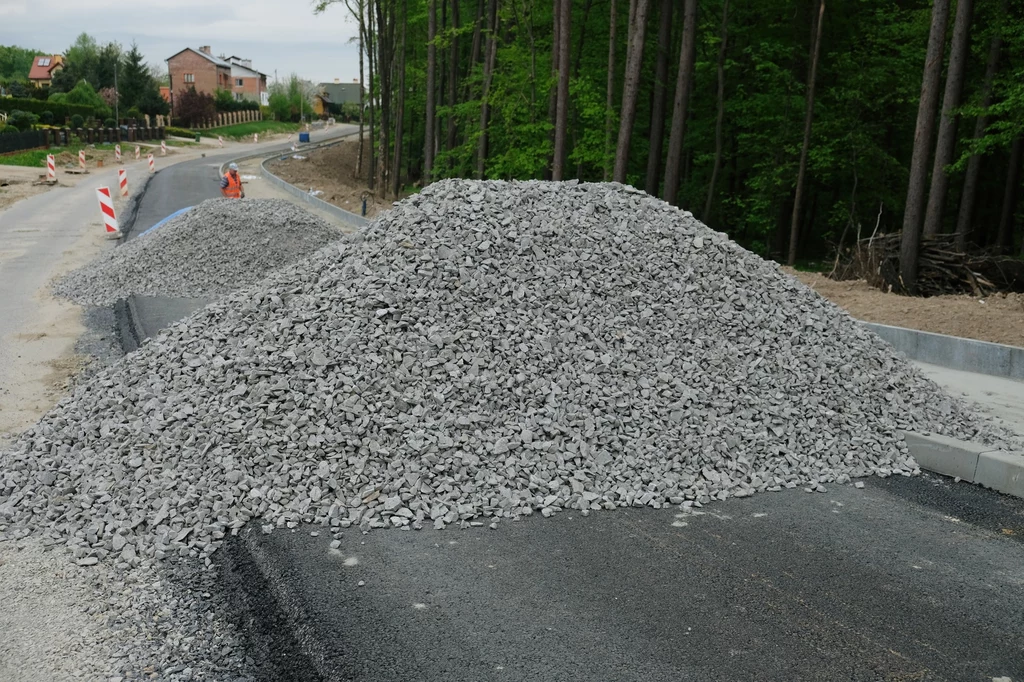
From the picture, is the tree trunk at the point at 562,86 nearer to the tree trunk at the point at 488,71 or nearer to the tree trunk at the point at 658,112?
the tree trunk at the point at 658,112

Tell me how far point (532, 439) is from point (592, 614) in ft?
7.44

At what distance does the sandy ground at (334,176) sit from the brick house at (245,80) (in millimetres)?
70538

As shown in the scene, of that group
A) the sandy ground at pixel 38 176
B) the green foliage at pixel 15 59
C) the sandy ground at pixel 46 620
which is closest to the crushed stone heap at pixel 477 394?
the sandy ground at pixel 46 620

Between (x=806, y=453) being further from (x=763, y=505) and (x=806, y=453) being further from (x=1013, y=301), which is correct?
→ (x=1013, y=301)

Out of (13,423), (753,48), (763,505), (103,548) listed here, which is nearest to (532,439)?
(763,505)

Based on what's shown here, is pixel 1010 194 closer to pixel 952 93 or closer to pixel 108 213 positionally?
pixel 952 93

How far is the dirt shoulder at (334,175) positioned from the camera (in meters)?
36.5

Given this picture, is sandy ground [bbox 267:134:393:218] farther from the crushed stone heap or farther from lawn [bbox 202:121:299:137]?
the crushed stone heap

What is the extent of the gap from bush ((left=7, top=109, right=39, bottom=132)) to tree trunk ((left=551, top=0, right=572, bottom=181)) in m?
44.6

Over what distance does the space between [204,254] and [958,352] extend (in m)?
14.0

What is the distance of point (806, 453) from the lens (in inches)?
308

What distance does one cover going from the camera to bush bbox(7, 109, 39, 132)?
55.0 metres

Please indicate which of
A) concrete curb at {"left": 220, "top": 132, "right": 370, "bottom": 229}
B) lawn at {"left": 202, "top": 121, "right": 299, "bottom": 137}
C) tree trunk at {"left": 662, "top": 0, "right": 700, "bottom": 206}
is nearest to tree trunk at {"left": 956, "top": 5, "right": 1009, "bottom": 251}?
tree trunk at {"left": 662, "top": 0, "right": 700, "bottom": 206}

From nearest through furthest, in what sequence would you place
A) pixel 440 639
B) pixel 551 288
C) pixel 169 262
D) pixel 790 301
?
pixel 440 639 → pixel 551 288 → pixel 790 301 → pixel 169 262
